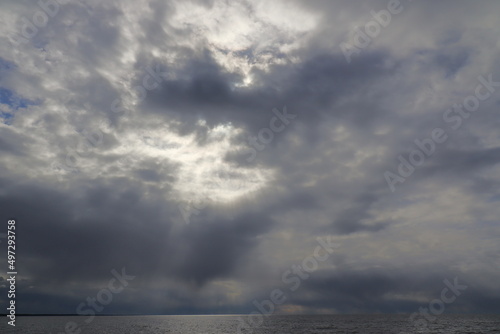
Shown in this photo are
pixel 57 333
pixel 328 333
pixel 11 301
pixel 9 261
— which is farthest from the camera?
pixel 57 333

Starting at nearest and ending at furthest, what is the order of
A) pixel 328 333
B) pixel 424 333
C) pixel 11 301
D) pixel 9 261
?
pixel 9 261 < pixel 11 301 < pixel 424 333 < pixel 328 333

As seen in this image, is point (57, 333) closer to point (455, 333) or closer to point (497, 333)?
point (455, 333)

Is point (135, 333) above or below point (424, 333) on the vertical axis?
above

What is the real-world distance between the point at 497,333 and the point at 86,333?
168677 mm

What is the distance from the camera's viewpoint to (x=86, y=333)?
13962 cm

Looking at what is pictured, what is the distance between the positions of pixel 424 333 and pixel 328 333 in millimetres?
35389

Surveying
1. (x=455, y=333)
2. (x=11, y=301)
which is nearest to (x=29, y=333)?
(x=11, y=301)

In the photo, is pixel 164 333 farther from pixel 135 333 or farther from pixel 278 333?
pixel 278 333

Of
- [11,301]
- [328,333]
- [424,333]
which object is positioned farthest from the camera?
[328,333]

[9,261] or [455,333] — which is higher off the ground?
[9,261]

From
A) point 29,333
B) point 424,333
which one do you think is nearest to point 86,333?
point 29,333

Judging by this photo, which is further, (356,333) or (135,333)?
(135,333)

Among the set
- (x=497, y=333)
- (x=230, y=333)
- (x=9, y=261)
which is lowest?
(x=497, y=333)

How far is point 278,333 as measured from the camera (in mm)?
123062
